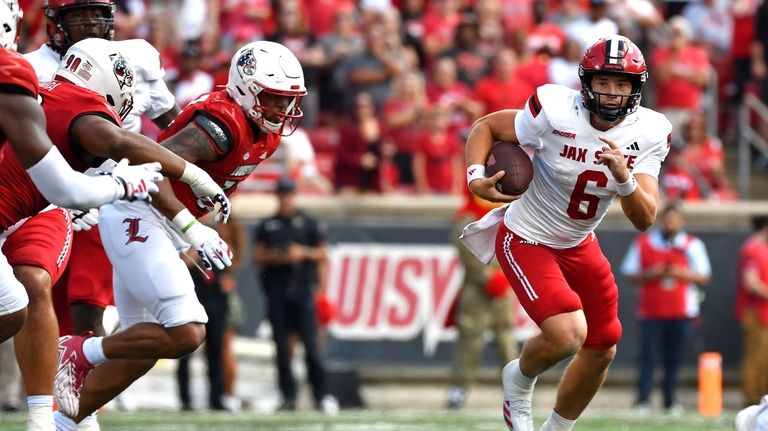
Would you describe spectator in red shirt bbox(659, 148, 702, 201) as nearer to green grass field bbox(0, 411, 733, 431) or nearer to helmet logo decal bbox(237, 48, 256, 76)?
green grass field bbox(0, 411, 733, 431)

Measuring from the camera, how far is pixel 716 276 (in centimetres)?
1313

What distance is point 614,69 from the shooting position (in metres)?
6.40

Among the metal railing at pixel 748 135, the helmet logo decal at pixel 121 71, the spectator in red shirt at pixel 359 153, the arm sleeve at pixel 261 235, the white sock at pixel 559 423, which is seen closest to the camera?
the helmet logo decal at pixel 121 71

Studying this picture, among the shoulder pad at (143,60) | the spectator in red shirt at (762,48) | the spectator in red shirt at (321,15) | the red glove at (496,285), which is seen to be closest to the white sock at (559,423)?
the shoulder pad at (143,60)

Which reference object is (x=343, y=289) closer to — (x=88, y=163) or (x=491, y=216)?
(x=491, y=216)

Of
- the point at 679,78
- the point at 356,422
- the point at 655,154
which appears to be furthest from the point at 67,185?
the point at 679,78

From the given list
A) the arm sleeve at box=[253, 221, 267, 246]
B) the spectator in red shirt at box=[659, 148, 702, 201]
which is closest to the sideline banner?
the arm sleeve at box=[253, 221, 267, 246]

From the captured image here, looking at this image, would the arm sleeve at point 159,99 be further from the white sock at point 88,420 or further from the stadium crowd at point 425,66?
the stadium crowd at point 425,66

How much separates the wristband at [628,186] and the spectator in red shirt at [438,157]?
6316 mm

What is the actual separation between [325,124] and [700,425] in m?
5.44

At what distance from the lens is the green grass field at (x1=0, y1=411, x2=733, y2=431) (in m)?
8.71

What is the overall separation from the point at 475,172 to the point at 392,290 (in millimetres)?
6295

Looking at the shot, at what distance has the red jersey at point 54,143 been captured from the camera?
5.73 m

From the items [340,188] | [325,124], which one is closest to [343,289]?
[340,188]
